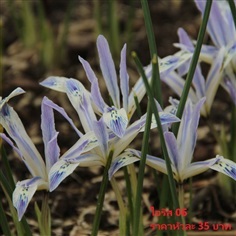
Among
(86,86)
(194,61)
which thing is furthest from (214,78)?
(86,86)

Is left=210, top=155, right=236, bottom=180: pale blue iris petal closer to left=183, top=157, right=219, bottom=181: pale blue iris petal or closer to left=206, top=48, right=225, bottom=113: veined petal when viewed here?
left=183, top=157, right=219, bottom=181: pale blue iris petal

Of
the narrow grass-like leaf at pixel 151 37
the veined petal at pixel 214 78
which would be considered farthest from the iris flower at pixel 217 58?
the narrow grass-like leaf at pixel 151 37

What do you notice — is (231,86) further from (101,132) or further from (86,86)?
(86,86)

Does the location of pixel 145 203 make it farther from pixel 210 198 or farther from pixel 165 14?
pixel 165 14

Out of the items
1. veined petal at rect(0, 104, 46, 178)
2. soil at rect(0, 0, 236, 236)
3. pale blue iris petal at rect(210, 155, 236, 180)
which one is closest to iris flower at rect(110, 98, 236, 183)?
pale blue iris petal at rect(210, 155, 236, 180)

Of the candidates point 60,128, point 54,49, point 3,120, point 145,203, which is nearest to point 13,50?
point 54,49

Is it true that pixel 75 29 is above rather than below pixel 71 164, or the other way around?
above
